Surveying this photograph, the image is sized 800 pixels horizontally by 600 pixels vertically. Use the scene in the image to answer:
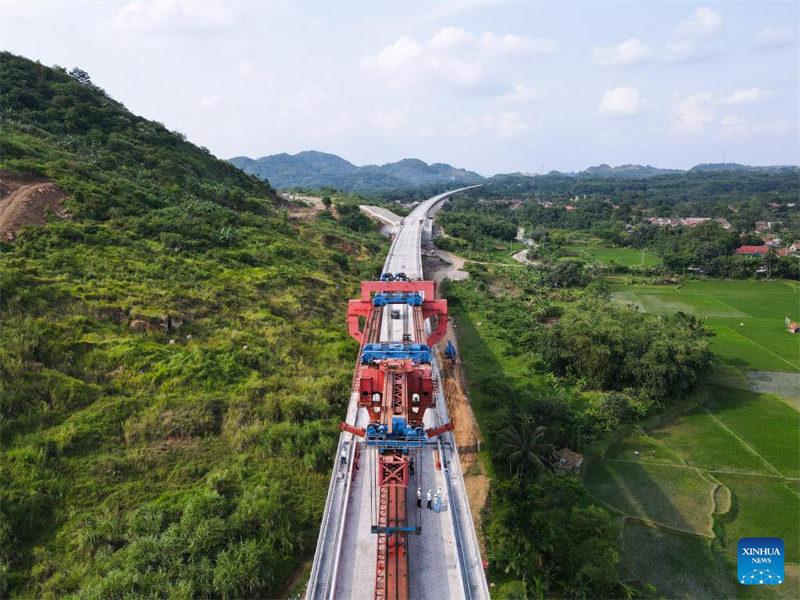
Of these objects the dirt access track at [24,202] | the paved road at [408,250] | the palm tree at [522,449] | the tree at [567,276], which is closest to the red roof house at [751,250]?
the tree at [567,276]

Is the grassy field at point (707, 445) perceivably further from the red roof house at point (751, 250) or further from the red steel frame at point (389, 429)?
the red roof house at point (751, 250)

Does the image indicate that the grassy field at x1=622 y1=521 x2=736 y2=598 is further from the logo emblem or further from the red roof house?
the red roof house

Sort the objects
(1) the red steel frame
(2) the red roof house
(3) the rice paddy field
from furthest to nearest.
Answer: (2) the red roof house, (3) the rice paddy field, (1) the red steel frame

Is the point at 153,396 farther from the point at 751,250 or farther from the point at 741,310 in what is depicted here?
the point at 751,250

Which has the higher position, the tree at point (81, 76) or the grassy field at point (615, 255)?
the tree at point (81, 76)

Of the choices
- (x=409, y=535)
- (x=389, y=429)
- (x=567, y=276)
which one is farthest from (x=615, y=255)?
(x=409, y=535)

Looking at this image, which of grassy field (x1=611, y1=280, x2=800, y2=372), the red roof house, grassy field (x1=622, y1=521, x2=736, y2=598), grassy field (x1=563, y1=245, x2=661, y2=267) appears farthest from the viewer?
grassy field (x1=563, y1=245, x2=661, y2=267)

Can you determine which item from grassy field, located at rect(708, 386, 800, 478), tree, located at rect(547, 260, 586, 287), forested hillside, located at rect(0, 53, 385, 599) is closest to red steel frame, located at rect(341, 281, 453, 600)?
forested hillside, located at rect(0, 53, 385, 599)
